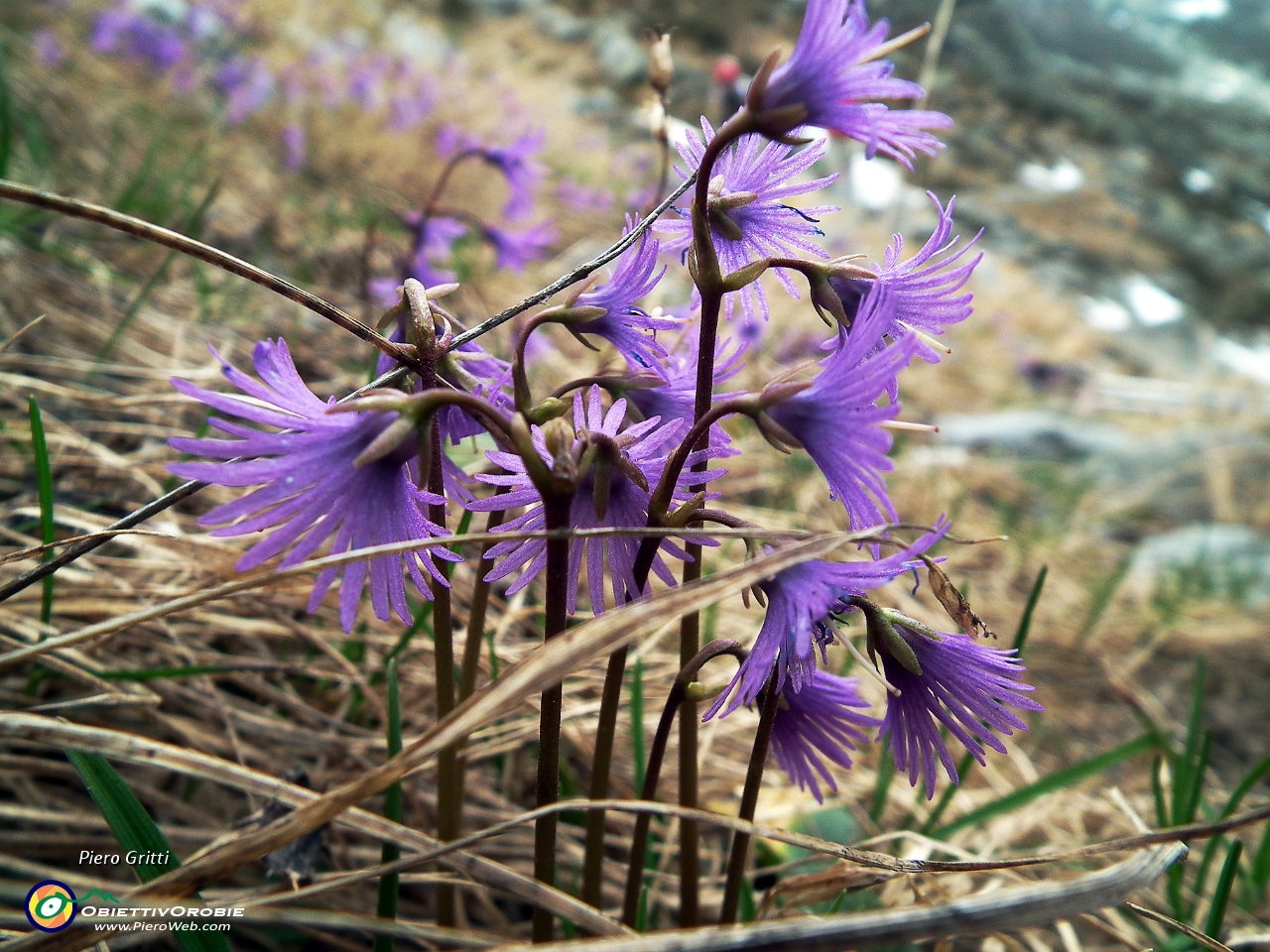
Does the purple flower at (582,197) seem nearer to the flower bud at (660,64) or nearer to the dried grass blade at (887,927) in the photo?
the flower bud at (660,64)

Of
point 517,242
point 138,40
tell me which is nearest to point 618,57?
point 138,40

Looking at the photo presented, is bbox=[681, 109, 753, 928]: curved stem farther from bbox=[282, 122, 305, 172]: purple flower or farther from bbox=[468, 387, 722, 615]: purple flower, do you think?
bbox=[282, 122, 305, 172]: purple flower

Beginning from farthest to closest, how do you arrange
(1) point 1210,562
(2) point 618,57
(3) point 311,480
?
(2) point 618,57 → (1) point 1210,562 → (3) point 311,480

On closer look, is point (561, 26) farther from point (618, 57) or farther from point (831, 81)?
point (831, 81)

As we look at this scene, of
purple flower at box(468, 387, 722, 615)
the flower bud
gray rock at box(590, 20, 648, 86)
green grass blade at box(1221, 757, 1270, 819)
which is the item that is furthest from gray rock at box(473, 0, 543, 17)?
green grass blade at box(1221, 757, 1270, 819)

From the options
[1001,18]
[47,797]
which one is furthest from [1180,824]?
[1001,18]

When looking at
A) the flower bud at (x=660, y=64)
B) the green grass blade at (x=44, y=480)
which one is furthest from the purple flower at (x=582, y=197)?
the green grass blade at (x=44, y=480)
